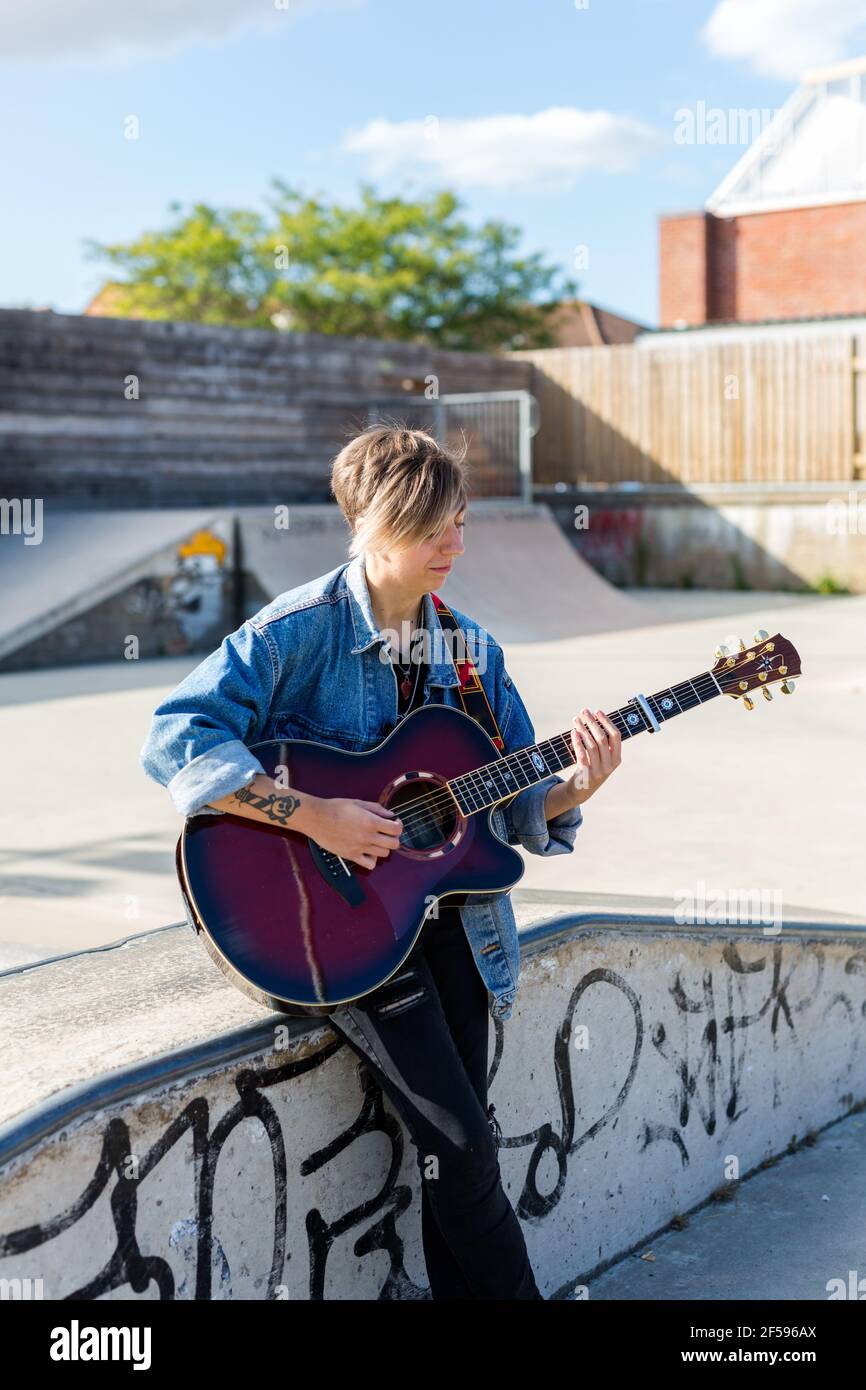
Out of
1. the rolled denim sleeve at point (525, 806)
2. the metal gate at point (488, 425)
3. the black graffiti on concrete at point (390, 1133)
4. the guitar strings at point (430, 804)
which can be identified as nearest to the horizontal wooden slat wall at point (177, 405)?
the metal gate at point (488, 425)

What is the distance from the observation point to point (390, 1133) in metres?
2.70

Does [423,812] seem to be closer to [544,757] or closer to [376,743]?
[376,743]

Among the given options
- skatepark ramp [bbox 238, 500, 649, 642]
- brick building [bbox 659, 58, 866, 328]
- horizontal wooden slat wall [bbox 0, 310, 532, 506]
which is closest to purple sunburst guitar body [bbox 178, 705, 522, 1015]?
skatepark ramp [bbox 238, 500, 649, 642]

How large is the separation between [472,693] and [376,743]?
255 millimetres

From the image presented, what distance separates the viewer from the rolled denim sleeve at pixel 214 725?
2387 mm

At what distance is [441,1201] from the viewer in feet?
8.09

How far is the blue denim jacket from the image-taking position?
242cm

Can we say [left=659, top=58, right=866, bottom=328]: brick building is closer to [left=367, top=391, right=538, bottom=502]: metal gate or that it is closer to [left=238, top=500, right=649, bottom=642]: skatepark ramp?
[left=367, top=391, right=538, bottom=502]: metal gate

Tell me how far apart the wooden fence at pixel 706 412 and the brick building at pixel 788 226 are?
12830 mm

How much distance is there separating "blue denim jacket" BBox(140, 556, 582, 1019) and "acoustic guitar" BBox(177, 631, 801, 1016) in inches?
2.9

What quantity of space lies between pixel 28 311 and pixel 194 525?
3.49 m

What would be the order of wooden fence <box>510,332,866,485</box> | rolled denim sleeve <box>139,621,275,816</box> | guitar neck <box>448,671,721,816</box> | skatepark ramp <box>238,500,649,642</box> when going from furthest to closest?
wooden fence <box>510,332,866,485</box>, skatepark ramp <box>238,500,649,642</box>, guitar neck <box>448,671,721,816</box>, rolled denim sleeve <box>139,621,275,816</box>
